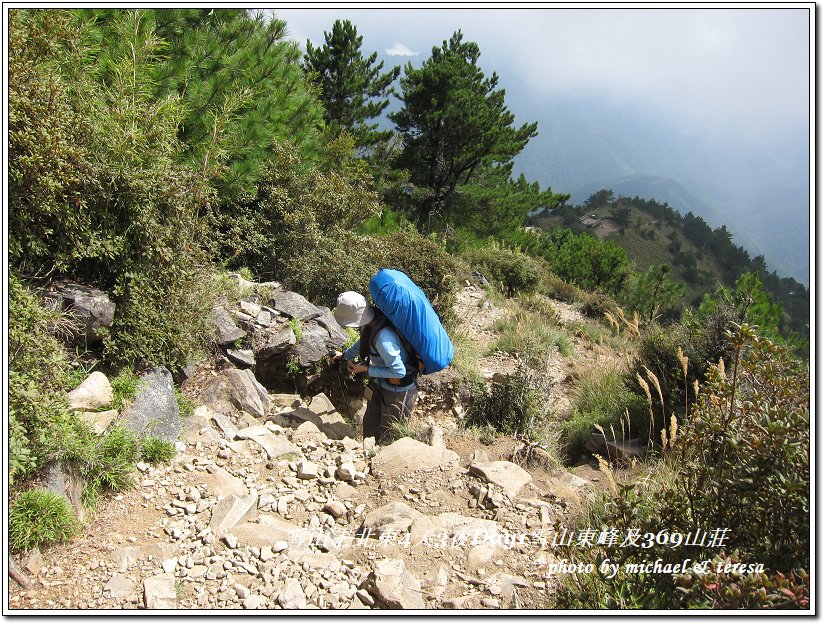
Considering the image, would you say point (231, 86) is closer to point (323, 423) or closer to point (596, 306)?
point (323, 423)

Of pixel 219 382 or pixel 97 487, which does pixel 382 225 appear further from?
pixel 97 487

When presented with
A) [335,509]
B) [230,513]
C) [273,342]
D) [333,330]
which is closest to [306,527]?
[335,509]

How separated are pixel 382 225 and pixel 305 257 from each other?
4863 millimetres

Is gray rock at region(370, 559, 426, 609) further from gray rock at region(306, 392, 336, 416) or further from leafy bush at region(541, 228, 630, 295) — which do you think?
leafy bush at region(541, 228, 630, 295)

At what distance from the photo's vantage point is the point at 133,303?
13.3 ft

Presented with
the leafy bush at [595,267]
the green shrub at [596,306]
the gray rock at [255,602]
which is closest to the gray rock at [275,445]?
the gray rock at [255,602]

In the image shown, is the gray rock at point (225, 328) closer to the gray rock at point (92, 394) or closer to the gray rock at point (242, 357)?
the gray rock at point (242, 357)

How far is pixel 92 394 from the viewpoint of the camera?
3.51 m

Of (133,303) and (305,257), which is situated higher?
(305,257)

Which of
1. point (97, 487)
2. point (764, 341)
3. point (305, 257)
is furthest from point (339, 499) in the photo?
point (305, 257)

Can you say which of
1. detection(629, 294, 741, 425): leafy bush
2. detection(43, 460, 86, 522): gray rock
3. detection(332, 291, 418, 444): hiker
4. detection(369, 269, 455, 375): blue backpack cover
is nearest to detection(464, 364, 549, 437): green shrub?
detection(332, 291, 418, 444): hiker

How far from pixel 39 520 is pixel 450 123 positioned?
54.5ft

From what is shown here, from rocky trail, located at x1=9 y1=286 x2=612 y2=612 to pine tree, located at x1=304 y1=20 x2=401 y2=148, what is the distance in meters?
13.9

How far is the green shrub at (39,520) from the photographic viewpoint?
2.57 meters
